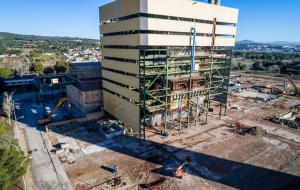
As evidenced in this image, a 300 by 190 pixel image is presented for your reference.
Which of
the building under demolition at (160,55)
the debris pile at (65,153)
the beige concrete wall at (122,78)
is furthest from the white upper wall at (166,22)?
the debris pile at (65,153)

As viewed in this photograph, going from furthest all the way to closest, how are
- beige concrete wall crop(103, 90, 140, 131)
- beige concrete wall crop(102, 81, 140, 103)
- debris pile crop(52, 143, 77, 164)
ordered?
beige concrete wall crop(103, 90, 140, 131) → beige concrete wall crop(102, 81, 140, 103) → debris pile crop(52, 143, 77, 164)

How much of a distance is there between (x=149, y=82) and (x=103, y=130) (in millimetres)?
10879

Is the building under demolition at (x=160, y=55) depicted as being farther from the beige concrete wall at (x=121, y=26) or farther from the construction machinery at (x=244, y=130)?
the construction machinery at (x=244, y=130)

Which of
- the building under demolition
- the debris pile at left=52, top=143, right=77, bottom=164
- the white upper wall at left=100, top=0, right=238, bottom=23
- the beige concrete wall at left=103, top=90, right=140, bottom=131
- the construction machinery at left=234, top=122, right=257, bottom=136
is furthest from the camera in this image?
the construction machinery at left=234, top=122, right=257, bottom=136

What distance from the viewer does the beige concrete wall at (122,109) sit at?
3358cm

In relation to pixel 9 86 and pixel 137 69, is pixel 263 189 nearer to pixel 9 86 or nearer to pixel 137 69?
pixel 137 69

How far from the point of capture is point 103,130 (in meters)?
33.6

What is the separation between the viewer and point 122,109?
37188 millimetres

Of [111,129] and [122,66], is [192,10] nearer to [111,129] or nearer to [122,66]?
[122,66]

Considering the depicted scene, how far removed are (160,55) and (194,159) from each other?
17.1 metres

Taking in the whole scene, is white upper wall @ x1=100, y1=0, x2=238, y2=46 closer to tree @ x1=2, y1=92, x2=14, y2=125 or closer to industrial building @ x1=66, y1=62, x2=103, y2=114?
industrial building @ x1=66, y1=62, x2=103, y2=114

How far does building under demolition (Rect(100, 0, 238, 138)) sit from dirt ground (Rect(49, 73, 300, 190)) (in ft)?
14.7

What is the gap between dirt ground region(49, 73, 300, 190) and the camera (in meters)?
22.0

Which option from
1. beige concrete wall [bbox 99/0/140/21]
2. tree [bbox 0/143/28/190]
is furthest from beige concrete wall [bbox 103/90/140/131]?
tree [bbox 0/143/28/190]
